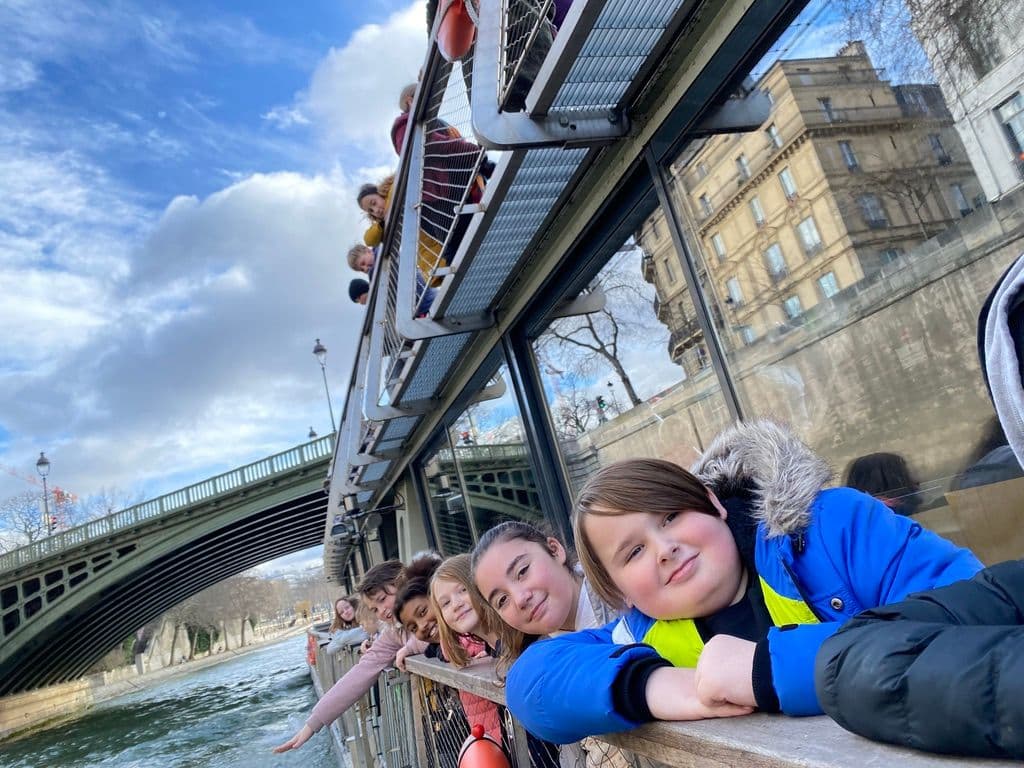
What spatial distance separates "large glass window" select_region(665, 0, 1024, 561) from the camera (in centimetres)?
223

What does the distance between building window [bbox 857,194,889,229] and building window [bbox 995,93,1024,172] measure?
0.43m

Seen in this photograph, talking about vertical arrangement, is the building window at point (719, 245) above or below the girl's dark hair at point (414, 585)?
above

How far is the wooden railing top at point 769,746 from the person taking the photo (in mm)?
779

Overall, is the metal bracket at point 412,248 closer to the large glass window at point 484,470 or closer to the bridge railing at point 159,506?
the large glass window at point 484,470

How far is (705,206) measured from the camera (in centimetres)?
318

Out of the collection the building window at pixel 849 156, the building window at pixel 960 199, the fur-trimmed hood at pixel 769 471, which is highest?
the building window at pixel 849 156

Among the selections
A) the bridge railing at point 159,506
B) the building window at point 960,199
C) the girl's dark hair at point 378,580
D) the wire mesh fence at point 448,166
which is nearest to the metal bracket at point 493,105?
the wire mesh fence at point 448,166

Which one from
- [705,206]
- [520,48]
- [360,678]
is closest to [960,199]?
[705,206]

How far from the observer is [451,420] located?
717 cm

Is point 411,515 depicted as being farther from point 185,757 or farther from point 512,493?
point 185,757

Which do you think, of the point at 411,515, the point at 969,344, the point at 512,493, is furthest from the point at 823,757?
the point at 411,515

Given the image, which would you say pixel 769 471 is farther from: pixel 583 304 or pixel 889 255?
pixel 583 304

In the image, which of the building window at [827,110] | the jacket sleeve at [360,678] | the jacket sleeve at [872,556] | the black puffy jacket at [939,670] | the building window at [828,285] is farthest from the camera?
the jacket sleeve at [360,678]

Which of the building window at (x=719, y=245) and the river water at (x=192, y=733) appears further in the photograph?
the river water at (x=192, y=733)
